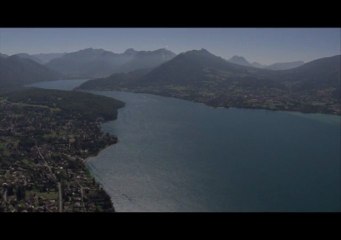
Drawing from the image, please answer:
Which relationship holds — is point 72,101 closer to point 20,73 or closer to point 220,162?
point 220,162

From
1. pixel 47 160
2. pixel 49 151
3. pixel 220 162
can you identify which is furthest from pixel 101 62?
pixel 47 160

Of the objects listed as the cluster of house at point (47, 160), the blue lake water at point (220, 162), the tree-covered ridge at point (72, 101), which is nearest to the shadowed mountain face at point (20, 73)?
the tree-covered ridge at point (72, 101)

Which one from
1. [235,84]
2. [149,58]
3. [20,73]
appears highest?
[149,58]

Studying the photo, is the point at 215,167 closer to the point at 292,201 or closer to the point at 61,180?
the point at 292,201

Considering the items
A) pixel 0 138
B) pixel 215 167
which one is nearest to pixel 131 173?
pixel 215 167

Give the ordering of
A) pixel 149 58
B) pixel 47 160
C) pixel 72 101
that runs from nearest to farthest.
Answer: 1. pixel 47 160
2. pixel 72 101
3. pixel 149 58

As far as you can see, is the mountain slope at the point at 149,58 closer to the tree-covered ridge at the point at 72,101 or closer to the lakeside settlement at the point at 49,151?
the tree-covered ridge at the point at 72,101

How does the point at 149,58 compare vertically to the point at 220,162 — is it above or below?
above
